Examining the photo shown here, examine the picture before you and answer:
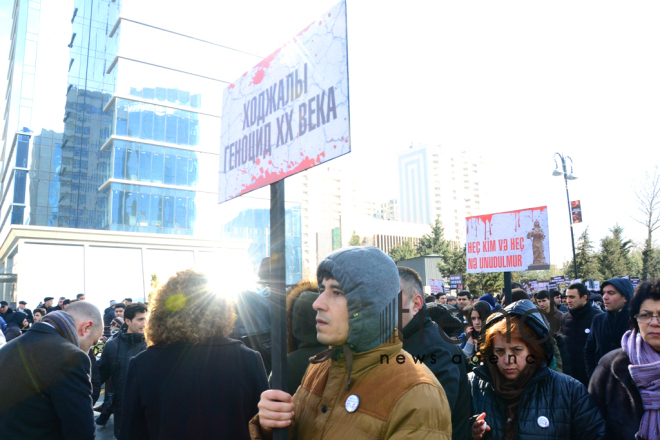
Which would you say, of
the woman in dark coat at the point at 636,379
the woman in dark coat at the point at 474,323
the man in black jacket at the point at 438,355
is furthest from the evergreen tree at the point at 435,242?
the man in black jacket at the point at 438,355

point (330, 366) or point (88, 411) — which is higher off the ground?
point (330, 366)

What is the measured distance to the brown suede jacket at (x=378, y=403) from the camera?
1522 millimetres

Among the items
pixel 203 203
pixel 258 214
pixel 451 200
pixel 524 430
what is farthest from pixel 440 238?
pixel 451 200

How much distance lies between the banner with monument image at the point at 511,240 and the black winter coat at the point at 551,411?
507cm

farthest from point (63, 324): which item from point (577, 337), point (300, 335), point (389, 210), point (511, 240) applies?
point (389, 210)

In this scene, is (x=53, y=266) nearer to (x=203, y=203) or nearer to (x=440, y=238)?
(x=203, y=203)

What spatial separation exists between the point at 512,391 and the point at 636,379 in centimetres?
76

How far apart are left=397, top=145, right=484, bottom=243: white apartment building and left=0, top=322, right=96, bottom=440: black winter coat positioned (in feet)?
456

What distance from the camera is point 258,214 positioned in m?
38.5

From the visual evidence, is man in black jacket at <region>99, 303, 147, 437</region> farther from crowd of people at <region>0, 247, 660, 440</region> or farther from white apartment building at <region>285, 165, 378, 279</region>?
white apartment building at <region>285, 165, 378, 279</region>

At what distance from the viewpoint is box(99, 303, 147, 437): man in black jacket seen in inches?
207

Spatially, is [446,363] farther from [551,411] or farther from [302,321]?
[302,321]

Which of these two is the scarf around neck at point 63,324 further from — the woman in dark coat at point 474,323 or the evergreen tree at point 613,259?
the evergreen tree at point 613,259

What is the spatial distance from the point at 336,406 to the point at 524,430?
145 cm
